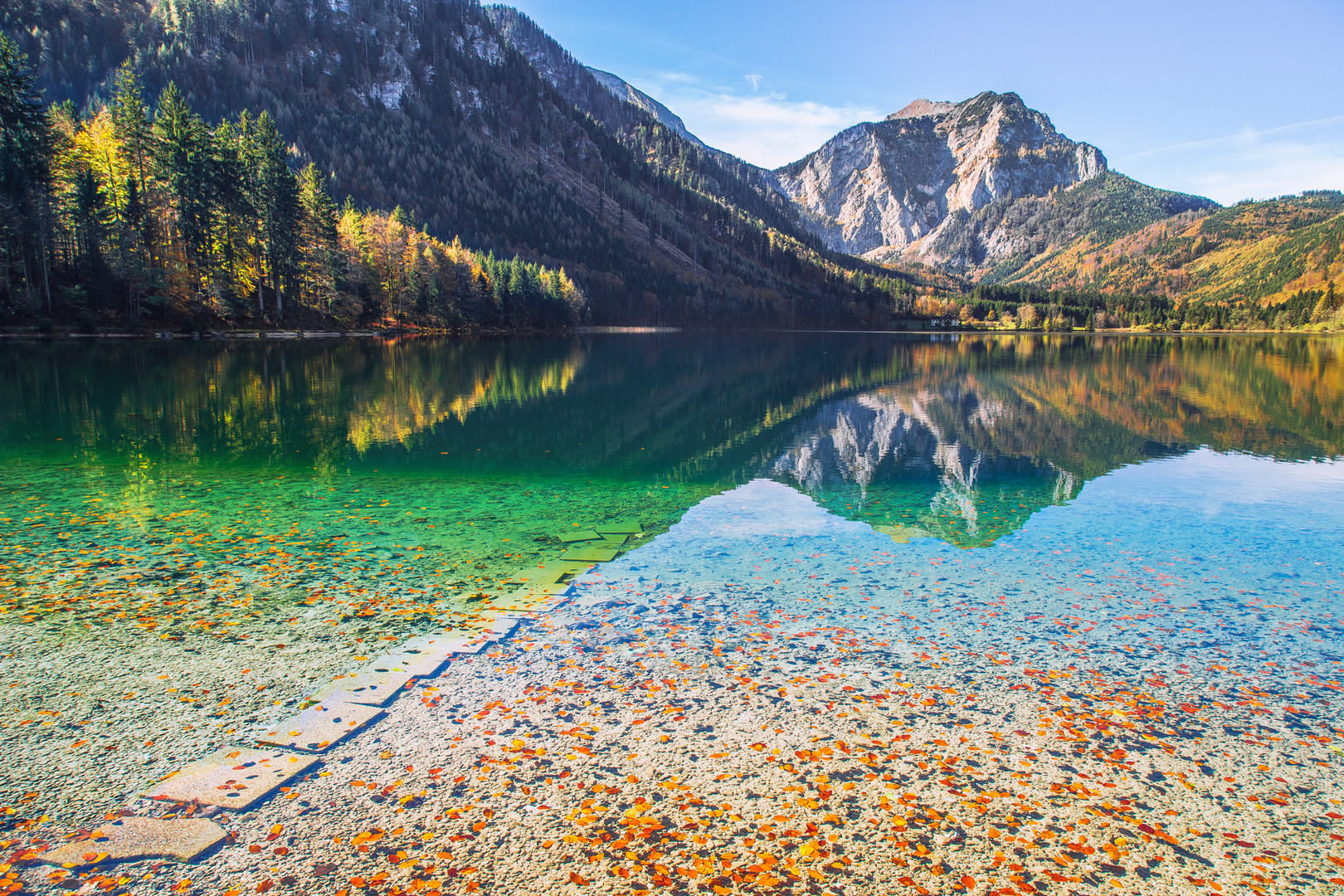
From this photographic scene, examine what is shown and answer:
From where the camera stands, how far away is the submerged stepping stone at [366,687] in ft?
21.6

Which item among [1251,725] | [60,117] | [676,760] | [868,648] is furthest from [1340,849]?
[60,117]

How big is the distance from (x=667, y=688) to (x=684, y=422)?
63.4 feet

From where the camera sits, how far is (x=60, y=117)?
61.2m

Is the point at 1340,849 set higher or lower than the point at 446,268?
lower

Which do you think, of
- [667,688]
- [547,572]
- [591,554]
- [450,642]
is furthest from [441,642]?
[591,554]

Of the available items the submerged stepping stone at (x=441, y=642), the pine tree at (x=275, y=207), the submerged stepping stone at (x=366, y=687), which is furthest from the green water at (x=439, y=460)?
the pine tree at (x=275, y=207)

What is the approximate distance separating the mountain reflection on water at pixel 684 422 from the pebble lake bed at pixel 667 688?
5.46ft

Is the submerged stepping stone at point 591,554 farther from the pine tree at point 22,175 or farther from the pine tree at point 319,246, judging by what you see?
the pine tree at point 319,246

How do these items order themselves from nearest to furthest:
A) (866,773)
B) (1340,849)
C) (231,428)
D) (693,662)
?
(1340,849) → (866,773) → (693,662) → (231,428)

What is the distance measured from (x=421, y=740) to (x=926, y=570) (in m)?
7.55

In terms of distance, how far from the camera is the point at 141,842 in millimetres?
4688

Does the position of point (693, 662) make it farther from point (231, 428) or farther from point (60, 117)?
point (60, 117)

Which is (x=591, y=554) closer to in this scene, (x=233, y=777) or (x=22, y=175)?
(x=233, y=777)

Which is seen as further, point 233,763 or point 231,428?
point 231,428
